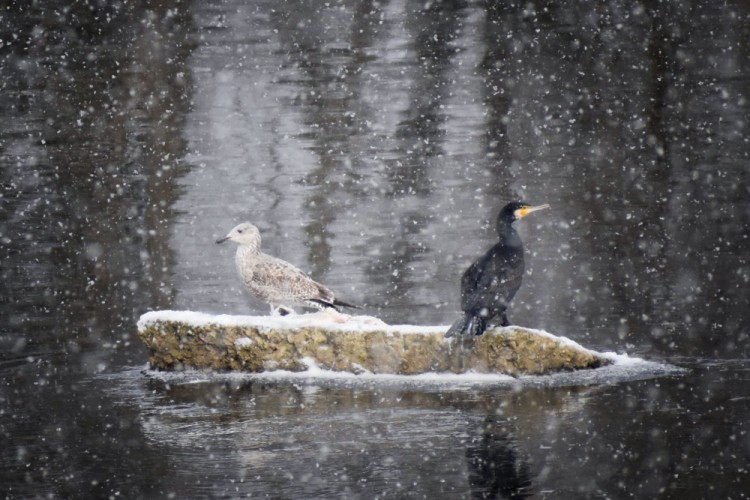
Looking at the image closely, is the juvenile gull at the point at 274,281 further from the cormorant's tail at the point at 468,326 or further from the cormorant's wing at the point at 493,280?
the cormorant's tail at the point at 468,326

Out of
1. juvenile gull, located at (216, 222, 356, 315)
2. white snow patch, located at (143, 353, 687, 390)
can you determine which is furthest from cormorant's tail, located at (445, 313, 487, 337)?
juvenile gull, located at (216, 222, 356, 315)

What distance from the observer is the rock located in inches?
381

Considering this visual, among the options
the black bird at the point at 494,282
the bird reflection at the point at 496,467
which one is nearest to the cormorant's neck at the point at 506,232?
the black bird at the point at 494,282

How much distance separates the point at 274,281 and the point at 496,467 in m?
4.06

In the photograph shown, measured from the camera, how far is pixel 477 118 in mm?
20438

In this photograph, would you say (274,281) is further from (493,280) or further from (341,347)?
(493,280)

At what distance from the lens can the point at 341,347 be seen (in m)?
9.88

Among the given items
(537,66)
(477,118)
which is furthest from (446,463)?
(537,66)

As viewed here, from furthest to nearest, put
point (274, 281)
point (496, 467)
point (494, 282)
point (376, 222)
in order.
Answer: point (376, 222), point (274, 281), point (494, 282), point (496, 467)

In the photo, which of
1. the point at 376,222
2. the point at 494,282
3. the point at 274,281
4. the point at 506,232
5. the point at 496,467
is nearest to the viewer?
the point at 496,467

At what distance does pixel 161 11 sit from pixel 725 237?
56.3 feet

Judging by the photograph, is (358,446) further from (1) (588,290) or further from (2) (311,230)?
(2) (311,230)

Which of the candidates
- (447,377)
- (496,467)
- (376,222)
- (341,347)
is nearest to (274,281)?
(341,347)

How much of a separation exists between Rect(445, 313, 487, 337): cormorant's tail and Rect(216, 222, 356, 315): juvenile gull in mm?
1632
